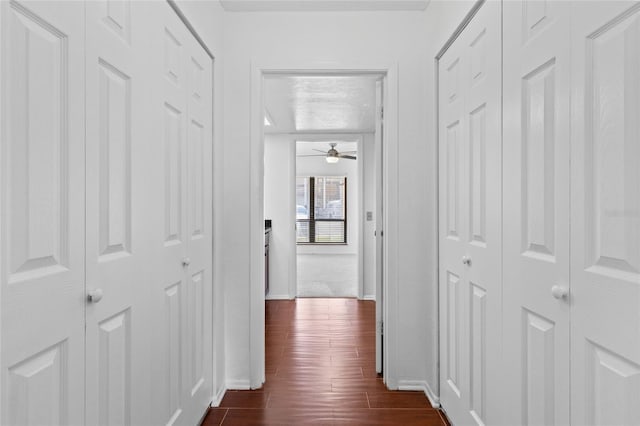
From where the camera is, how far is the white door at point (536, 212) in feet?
4.10

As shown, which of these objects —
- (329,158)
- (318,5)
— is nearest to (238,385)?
(318,5)

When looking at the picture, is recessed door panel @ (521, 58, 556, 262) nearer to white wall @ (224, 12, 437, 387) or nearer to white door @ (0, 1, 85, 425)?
white wall @ (224, 12, 437, 387)

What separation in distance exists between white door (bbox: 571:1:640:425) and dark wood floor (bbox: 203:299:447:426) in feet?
4.50

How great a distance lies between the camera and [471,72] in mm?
1975

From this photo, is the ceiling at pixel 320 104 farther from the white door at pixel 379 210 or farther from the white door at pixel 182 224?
the white door at pixel 182 224

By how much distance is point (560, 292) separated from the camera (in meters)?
1.23

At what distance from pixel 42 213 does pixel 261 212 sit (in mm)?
1736

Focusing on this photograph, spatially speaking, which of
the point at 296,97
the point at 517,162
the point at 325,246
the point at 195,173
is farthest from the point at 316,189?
the point at 517,162

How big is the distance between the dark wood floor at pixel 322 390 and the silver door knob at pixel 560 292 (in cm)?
135

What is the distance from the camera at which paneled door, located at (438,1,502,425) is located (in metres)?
1.72

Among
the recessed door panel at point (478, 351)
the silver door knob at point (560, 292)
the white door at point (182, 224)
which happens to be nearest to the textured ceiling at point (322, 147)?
the white door at point (182, 224)

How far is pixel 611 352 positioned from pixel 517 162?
72 cm

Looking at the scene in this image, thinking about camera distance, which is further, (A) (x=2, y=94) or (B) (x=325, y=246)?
(B) (x=325, y=246)

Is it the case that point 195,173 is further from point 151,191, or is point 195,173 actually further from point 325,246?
point 325,246
